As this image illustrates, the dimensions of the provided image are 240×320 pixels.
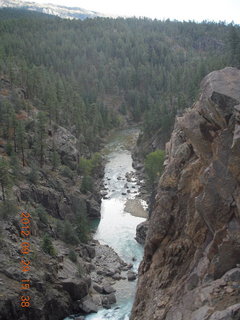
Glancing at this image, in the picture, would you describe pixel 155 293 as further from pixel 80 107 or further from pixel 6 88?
pixel 80 107

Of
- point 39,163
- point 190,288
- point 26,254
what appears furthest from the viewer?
point 39,163

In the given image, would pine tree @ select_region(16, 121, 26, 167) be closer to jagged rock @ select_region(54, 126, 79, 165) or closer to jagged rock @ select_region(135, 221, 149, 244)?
jagged rock @ select_region(54, 126, 79, 165)

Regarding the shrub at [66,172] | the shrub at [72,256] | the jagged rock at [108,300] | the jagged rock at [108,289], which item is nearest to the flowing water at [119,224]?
the jagged rock at [108,300]

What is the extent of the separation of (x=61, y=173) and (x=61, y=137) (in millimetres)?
13994

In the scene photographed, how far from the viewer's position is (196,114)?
2488 cm

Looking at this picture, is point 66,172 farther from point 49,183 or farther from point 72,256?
point 72,256

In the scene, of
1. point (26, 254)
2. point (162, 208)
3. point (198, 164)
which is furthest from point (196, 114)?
point (26, 254)

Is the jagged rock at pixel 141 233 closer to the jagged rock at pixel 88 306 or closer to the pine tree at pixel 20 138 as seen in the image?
the jagged rock at pixel 88 306

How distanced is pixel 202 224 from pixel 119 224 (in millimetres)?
55849

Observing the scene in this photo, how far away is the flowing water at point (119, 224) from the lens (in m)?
52.1

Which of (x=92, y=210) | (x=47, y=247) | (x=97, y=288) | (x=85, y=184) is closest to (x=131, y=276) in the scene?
(x=97, y=288)

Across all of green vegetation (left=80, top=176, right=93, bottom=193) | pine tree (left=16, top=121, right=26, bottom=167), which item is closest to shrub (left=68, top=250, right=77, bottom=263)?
pine tree (left=16, top=121, right=26, bottom=167)
